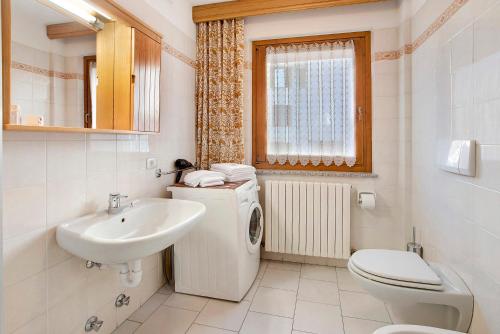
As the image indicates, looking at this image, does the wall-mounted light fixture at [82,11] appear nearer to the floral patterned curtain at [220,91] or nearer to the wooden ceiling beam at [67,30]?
the wooden ceiling beam at [67,30]

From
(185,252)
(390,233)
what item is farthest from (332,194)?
(185,252)

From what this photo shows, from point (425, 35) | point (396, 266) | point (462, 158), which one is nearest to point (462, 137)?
point (462, 158)

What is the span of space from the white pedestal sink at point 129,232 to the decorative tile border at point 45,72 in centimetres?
69

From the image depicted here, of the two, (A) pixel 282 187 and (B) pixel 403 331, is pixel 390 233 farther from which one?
(B) pixel 403 331

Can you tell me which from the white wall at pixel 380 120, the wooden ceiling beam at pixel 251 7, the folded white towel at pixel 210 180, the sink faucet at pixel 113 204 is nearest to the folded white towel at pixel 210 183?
the folded white towel at pixel 210 180

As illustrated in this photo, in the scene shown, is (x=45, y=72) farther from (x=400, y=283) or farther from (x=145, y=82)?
(x=400, y=283)

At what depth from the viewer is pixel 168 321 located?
1.79 meters

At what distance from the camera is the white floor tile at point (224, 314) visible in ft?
5.79

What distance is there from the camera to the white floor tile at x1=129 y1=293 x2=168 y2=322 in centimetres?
182

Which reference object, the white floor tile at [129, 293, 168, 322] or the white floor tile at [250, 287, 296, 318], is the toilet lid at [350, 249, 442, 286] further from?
the white floor tile at [129, 293, 168, 322]

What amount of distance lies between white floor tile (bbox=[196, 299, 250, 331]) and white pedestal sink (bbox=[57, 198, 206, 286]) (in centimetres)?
60

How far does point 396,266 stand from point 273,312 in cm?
87

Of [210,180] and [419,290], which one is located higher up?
[210,180]

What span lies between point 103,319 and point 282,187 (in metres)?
1.63
